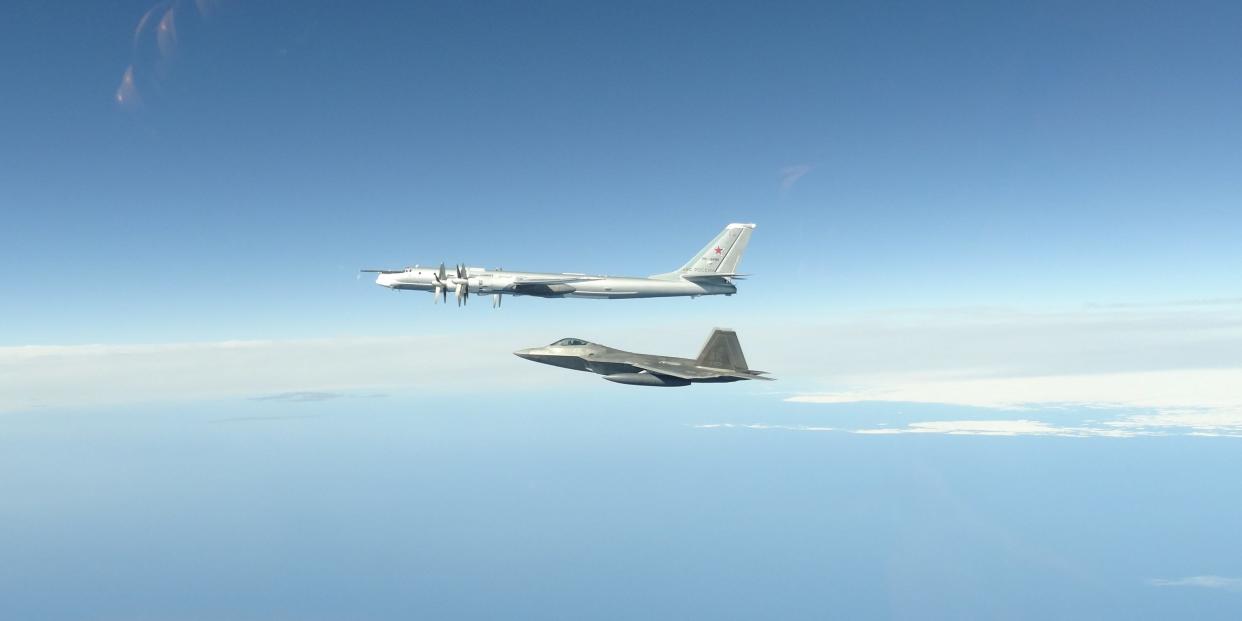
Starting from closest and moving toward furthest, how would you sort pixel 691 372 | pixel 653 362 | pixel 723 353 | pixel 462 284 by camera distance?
pixel 691 372
pixel 723 353
pixel 653 362
pixel 462 284

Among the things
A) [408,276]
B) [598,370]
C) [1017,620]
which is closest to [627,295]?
[598,370]

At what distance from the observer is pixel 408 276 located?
45.4 metres

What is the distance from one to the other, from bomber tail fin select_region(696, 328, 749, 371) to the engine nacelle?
1.65m

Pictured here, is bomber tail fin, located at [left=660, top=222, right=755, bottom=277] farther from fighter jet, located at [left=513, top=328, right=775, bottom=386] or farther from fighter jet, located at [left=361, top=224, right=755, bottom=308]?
fighter jet, located at [left=513, top=328, right=775, bottom=386]

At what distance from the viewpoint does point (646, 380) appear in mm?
32344

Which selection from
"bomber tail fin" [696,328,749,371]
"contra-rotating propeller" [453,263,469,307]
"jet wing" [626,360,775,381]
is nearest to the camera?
"jet wing" [626,360,775,381]

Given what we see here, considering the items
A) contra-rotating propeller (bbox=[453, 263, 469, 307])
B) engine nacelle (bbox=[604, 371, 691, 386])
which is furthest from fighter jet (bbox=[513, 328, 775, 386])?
contra-rotating propeller (bbox=[453, 263, 469, 307])

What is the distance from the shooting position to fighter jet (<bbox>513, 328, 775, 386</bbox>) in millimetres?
31234

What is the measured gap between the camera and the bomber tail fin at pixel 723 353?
31.6 meters

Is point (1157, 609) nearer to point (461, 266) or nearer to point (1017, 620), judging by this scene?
point (1017, 620)

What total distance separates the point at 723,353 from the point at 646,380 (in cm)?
442

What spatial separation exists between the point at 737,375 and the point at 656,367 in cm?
428

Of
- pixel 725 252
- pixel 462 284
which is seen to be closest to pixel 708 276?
pixel 725 252

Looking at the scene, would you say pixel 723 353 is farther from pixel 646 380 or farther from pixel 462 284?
pixel 462 284
